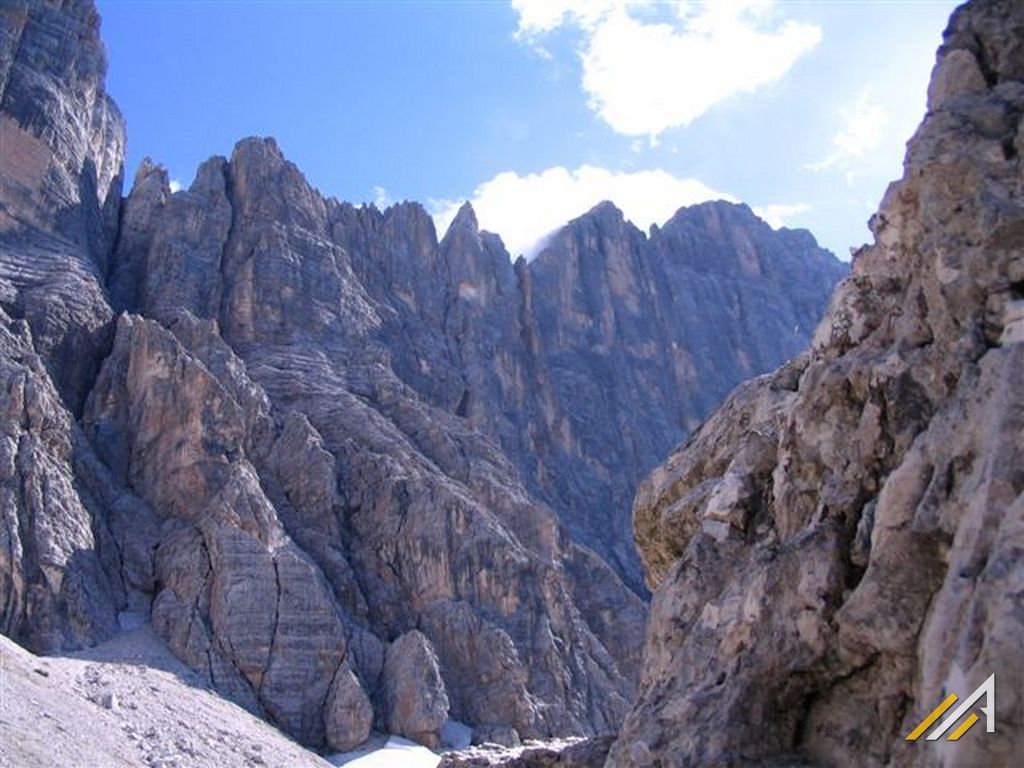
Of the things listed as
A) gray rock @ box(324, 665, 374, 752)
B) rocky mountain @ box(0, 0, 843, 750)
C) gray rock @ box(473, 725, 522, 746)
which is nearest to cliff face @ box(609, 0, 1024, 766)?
gray rock @ box(324, 665, 374, 752)

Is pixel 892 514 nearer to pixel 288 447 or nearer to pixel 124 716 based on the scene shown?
pixel 124 716

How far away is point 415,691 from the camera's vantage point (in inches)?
2616

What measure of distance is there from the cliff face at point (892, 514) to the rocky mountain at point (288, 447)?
4915 centimetres

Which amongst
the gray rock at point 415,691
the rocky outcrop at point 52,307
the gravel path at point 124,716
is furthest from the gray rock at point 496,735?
the rocky outcrop at point 52,307

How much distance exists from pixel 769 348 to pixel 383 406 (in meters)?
77.0

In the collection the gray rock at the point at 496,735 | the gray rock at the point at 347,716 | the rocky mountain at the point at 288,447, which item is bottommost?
the gray rock at the point at 496,735

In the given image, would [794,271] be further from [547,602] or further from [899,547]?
[899,547]

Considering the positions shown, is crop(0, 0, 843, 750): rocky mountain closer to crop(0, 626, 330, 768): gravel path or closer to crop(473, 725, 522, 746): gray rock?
crop(473, 725, 522, 746): gray rock

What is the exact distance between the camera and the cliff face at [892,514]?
12.0 m

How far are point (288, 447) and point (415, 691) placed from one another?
73.6 feet

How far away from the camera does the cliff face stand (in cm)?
1200

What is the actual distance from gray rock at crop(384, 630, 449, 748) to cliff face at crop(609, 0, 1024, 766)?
4847 cm

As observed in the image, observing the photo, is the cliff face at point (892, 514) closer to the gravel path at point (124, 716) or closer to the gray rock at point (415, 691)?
the gravel path at point (124, 716)

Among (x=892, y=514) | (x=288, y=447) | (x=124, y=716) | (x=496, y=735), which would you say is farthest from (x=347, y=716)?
(x=892, y=514)
